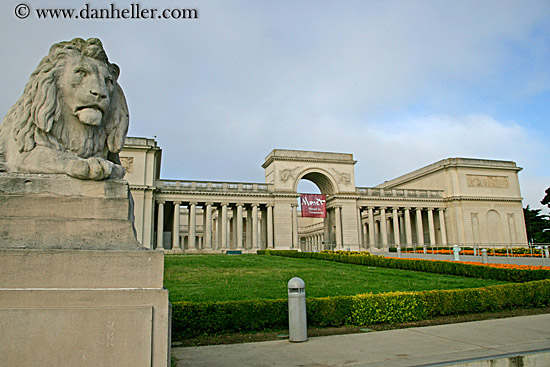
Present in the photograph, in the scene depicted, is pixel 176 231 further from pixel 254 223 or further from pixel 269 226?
pixel 269 226

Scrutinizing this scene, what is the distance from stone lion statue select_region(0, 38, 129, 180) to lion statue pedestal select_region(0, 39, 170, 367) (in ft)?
0.03

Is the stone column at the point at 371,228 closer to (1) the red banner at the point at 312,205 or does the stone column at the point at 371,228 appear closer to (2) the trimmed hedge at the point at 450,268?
(1) the red banner at the point at 312,205

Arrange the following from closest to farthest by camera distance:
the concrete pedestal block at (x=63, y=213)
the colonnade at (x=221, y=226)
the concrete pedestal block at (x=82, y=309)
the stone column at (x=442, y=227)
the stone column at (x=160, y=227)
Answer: the concrete pedestal block at (x=82, y=309) < the concrete pedestal block at (x=63, y=213) < the stone column at (x=160, y=227) < the colonnade at (x=221, y=226) < the stone column at (x=442, y=227)

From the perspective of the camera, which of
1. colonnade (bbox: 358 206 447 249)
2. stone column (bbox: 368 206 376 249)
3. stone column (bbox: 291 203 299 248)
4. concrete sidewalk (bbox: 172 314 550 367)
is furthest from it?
colonnade (bbox: 358 206 447 249)

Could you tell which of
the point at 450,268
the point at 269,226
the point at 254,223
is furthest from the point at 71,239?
the point at 269,226

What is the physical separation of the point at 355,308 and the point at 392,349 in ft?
7.74

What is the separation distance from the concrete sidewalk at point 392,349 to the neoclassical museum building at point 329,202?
38.5 meters

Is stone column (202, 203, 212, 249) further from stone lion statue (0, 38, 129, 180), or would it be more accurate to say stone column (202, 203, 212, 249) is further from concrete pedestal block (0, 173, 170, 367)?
concrete pedestal block (0, 173, 170, 367)

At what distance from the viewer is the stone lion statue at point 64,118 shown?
13.4 feet

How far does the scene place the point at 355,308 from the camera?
8.58 metres

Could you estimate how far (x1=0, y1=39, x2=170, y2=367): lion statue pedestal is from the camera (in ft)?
11.3

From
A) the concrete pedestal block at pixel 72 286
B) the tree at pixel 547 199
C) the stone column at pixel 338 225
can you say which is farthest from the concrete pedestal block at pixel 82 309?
the tree at pixel 547 199

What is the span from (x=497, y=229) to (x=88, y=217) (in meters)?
58.9

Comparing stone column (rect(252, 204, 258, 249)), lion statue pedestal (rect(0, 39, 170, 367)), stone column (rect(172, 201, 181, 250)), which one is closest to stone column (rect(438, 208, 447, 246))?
stone column (rect(252, 204, 258, 249))
